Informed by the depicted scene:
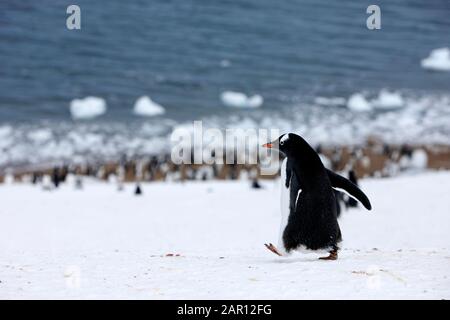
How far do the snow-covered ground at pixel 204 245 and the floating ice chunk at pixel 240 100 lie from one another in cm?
2176

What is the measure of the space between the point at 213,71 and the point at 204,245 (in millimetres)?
45403

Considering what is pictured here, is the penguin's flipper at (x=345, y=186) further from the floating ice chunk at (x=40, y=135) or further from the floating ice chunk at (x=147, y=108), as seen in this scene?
the floating ice chunk at (x=147, y=108)

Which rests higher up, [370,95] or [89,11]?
[89,11]

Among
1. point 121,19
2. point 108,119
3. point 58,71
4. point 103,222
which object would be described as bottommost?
point 103,222

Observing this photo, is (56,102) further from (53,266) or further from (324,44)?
(53,266)

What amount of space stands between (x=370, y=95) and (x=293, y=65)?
527 inches

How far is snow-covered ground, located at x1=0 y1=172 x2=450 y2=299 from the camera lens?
5172 mm

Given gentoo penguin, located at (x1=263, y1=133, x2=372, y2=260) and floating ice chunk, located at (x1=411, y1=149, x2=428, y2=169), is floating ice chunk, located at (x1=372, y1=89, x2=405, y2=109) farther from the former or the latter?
gentoo penguin, located at (x1=263, y1=133, x2=372, y2=260)

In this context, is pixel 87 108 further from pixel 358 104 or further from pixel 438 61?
pixel 438 61

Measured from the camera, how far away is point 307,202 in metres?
6.11

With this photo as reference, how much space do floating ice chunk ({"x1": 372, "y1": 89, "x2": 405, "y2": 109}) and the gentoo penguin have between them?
3581 centimetres

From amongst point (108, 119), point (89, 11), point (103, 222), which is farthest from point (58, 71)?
point (103, 222)

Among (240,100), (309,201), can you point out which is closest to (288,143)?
(309,201)
